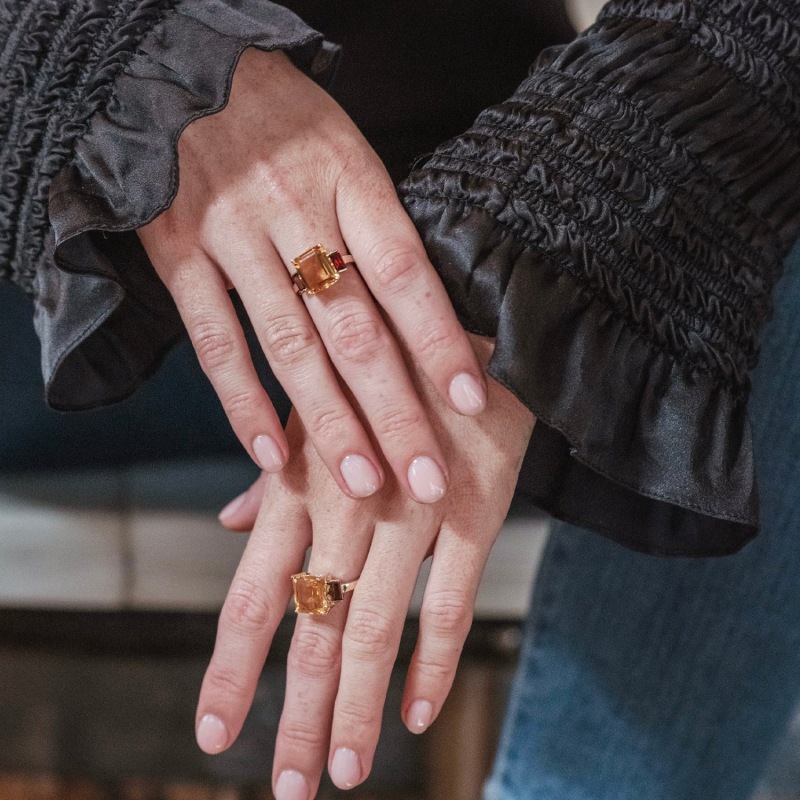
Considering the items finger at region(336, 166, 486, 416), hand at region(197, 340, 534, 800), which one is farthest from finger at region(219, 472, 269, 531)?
finger at region(336, 166, 486, 416)

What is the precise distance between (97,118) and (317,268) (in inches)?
6.2

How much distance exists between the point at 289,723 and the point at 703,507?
0.28 meters

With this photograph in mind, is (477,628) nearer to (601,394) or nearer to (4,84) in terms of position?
(601,394)

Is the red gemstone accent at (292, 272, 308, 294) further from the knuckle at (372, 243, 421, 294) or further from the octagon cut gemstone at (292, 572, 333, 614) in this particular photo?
the octagon cut gemstone at (292, 572, 333, 614)

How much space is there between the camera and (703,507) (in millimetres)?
483

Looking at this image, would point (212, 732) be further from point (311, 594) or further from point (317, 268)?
point (317, 268)

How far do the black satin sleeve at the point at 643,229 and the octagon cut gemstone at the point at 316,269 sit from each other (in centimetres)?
6

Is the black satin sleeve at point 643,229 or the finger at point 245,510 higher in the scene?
the black satin sleeve at point 643,229

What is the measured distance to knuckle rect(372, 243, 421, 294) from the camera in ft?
1.56

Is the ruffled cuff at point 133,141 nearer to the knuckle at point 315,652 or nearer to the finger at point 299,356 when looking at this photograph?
the finger at point 299,356

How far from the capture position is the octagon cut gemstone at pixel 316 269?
48cm

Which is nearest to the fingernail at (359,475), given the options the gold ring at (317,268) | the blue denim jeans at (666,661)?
the gold ring at (317,268)

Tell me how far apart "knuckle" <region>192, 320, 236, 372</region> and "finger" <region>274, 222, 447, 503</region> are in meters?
0.05

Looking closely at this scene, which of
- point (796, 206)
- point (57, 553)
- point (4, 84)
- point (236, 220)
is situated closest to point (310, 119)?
point (236, 220)
